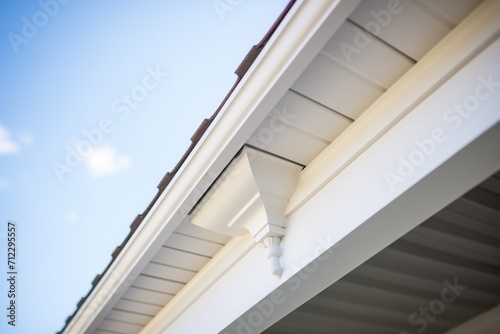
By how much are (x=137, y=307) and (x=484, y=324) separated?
203cm

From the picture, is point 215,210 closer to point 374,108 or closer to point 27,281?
point 374,108

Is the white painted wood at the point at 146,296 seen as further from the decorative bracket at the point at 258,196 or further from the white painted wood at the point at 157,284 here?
the decorative bracket at the point at 258,196


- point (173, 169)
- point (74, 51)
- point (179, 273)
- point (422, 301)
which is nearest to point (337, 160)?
point (173, 169)

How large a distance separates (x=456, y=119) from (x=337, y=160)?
40 cm

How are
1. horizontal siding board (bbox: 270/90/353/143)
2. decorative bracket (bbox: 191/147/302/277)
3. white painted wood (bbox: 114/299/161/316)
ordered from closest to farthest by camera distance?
horizontal siding board (bbox: 270/90/353/143) < decorative bracket (bbox: 191/147/302/277) < white painted wood (bbox: 114/299/161/316)

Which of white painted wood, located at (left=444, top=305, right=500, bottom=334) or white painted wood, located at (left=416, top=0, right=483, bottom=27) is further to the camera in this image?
white painted wood, located at (left=444, top=305, right=500, bottom=334)

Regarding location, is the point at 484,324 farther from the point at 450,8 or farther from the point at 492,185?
the point at 450,8

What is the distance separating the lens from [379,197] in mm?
1011

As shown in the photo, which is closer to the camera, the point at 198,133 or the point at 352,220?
the point at 352,220

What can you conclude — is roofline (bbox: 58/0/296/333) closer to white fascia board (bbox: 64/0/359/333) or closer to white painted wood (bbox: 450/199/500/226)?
→ white fascia board (bbox: 64/0/359/333)

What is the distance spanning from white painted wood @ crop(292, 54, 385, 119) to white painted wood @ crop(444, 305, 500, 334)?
180 centimetres

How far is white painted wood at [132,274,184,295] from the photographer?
183 cm

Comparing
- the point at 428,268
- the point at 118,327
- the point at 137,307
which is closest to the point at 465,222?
the point at 428,268

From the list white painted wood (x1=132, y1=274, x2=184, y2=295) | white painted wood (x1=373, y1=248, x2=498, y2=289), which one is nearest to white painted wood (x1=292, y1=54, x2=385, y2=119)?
white painted wood (x1=373, y1=248, x2=498, y2=289)
